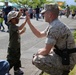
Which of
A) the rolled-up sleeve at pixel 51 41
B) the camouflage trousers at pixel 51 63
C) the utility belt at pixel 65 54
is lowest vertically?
the camouflage trousers at pixel 51 63

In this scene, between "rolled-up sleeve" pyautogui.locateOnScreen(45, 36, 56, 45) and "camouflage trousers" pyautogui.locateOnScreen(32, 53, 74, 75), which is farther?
"camouflage trousers" pyautogui.locateOnScreen(32, 53, 74, 75)

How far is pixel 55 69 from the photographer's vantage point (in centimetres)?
554

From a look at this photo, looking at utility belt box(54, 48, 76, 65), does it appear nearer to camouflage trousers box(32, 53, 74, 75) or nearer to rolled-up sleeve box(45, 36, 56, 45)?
camouflage trousers box(32, 53, 74, 75)

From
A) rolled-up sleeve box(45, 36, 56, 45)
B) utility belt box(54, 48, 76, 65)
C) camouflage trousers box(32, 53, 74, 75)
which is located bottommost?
camouflage trousers box(32, 53, 74, 75)

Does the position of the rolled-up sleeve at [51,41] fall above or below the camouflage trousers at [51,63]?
above

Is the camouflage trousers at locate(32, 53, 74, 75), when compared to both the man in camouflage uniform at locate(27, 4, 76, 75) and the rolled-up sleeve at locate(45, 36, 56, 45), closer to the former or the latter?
the man in camouflage uniform at locate(27, 4, 76, 75)

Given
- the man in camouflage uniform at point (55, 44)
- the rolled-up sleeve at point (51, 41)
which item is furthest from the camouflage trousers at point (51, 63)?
the rolled-up sleeve at point (51, 41)

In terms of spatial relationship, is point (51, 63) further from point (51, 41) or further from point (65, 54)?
point (51, 41)

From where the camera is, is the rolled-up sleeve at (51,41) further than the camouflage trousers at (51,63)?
No

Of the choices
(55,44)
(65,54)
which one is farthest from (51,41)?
(65,54)

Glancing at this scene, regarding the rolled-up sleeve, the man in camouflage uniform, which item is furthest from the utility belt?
the rolled-up sleeve

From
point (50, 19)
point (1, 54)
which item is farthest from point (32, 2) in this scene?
point (50, 19)

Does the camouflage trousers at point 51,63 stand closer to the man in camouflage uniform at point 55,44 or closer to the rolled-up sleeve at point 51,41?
the man in camouflage uniform at point 55,44

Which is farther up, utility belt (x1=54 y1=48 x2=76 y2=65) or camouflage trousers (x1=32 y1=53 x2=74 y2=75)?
utility belt (x1=54 y1=48 x2=76 y2=65)
